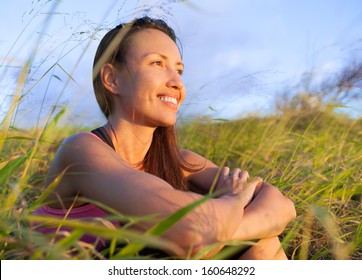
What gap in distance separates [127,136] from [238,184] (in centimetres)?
56

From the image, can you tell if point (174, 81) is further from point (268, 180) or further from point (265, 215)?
point (268, 180)

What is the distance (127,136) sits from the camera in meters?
2.16

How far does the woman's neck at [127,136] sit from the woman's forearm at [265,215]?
58cm

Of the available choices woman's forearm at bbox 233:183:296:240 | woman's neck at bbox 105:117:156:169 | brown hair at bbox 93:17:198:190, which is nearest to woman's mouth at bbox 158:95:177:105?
woman's neck at bbox 105:117:156:169

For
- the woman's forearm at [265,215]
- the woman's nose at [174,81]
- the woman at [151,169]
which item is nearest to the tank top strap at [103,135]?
the woman at [151,169]

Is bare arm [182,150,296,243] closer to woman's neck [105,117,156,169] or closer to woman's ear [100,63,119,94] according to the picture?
woman's neck [105,117,156,169]

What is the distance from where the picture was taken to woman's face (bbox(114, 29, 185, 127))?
2.08 metres

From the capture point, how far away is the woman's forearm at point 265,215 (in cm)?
170

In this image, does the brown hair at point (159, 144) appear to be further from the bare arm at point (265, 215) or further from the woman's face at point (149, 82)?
the bare arm at point (265, 215)

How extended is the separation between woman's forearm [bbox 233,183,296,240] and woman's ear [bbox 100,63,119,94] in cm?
80

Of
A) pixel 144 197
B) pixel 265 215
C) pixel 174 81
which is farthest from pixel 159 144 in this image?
pixel 144 197

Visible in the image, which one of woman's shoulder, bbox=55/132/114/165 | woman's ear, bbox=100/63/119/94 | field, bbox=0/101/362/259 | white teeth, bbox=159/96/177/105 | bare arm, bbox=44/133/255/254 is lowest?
field, bbox=0/101/362/259
